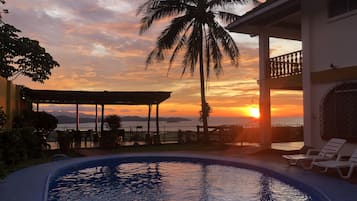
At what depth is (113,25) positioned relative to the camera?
18.5 metres

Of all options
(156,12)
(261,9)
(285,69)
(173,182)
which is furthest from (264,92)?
(156,12)

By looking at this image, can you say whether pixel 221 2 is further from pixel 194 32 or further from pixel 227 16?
pixel 194 32

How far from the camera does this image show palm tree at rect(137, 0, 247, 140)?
65.4 ft

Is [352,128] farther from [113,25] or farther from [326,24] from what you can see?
[113,25]

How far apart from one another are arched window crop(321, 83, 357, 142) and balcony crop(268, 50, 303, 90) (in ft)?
6.59

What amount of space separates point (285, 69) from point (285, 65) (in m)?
0.16

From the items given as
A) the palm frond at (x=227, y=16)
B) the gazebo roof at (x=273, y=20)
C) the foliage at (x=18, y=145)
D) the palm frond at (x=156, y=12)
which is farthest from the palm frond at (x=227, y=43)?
the foliage at (x=18, y=145)

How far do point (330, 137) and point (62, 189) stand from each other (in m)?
8.27

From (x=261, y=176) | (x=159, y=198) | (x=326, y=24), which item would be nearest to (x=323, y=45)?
(x=326, y=24)

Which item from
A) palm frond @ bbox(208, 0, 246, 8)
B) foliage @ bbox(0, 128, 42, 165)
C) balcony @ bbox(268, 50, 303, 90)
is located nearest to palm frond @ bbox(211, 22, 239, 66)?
palm frond @ bbox(208, 0, 246, 8)

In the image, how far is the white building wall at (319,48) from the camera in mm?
11867

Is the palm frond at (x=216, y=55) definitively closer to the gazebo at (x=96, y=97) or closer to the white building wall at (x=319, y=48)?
the gazebo at (x=96, y=97)

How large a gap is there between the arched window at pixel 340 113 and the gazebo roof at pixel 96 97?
9704 millimetres

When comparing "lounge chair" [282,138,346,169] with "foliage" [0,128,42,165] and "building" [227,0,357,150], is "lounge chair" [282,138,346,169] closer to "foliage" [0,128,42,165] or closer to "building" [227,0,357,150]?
"building" [227,0,357,150]
